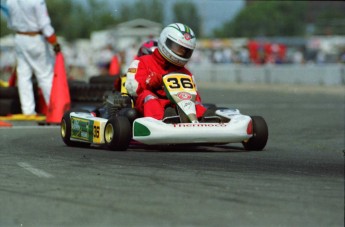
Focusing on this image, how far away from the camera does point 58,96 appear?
14.2 meters

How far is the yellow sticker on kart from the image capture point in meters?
9.71

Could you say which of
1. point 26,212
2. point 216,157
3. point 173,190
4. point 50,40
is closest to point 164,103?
point 216,157

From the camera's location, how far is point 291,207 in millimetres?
5727

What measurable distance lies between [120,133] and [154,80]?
3.32ft

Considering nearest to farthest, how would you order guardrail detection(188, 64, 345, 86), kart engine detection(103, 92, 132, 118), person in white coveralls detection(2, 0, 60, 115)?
kart engine detection(103, 92, 132, 118)
person in white coveralls detection(2, 0, 60, 115)
guardrail detection(188, 64, 345, 86)

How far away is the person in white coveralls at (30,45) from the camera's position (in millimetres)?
14750

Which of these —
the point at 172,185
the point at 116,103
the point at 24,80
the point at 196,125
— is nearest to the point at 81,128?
the point at 116,103

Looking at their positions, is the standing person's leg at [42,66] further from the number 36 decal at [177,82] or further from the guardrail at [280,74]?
the guardrail at [280,74]

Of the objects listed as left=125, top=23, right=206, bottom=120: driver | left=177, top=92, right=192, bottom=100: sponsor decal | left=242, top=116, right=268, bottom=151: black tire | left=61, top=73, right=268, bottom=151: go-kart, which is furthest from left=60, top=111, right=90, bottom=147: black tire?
left=242, top=116, right=268, bottom=151: black tire

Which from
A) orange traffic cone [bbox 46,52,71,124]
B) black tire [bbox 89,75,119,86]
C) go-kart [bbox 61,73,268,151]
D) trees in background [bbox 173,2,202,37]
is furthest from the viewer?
trees in background [bbox 173,2,202,37]

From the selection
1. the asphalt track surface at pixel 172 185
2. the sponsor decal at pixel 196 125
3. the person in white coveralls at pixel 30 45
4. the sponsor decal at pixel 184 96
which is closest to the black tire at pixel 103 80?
the person in white coveralls at pixel 30 45

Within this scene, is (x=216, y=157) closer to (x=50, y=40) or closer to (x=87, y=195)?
(x=87, y=195)

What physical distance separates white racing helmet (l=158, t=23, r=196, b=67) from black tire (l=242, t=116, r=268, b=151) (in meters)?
1.14

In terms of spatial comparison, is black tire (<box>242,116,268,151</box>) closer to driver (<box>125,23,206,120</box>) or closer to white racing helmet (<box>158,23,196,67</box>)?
driver (<box>125,23,206,120</box>)
